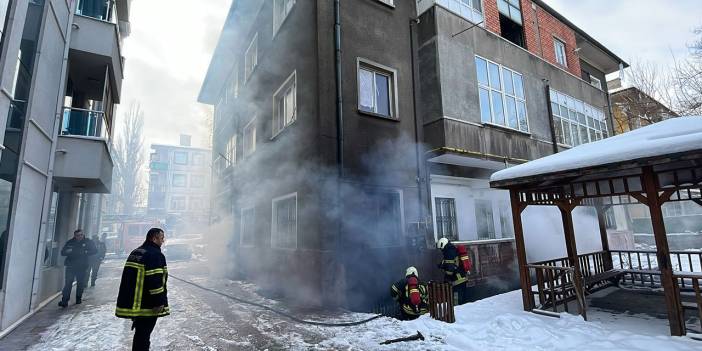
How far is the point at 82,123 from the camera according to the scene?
860 cm

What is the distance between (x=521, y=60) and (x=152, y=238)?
12224mm

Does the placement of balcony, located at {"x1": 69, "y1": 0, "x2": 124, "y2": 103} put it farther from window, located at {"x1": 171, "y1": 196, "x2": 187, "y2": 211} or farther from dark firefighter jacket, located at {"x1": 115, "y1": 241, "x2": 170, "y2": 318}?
window, located at {"x1": 171, "y1": 196, "x2": 187, "y2": 211}

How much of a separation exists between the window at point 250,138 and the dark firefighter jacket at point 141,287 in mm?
8523

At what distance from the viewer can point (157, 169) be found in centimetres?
4388

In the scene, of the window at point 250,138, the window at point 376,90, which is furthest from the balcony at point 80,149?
the window at point 376,90

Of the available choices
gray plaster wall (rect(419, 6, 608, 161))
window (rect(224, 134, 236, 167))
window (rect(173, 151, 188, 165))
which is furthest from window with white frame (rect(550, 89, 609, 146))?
window (rect(173, 151, 188, 165))

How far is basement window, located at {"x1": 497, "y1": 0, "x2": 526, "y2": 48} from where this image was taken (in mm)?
12195

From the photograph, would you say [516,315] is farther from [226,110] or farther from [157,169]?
[157,169]

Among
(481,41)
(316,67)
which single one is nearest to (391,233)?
(316,67)

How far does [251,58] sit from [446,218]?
9.89 metres

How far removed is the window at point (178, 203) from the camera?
43.5m

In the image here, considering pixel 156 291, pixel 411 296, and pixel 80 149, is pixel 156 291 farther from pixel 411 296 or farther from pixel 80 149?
pixel 80 149

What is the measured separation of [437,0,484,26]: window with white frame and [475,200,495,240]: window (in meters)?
5.92

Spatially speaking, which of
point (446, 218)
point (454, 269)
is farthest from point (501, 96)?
point (454, 269)
